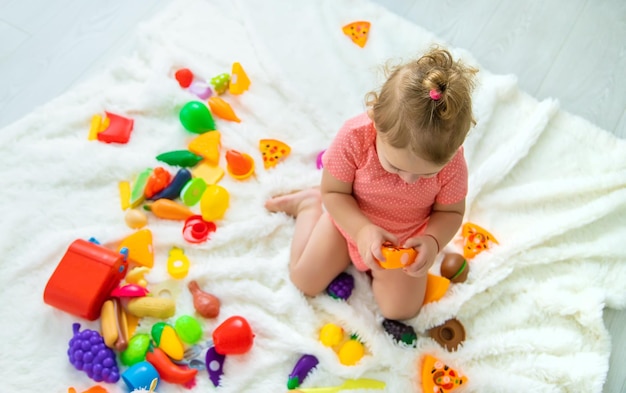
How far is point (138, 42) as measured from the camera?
1.35 metres

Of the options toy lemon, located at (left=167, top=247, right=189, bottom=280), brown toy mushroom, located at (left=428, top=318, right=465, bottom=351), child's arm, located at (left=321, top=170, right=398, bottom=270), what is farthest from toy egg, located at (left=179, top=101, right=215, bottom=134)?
brown toy mushroom, located at (left=428, top=318, right=465, bottom=351)

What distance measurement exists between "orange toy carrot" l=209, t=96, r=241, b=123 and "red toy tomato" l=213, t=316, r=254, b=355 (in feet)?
1.51

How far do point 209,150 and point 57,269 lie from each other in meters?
0.37

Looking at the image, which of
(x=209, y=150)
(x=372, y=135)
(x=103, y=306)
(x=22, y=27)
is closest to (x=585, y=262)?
(x=372, y=135)

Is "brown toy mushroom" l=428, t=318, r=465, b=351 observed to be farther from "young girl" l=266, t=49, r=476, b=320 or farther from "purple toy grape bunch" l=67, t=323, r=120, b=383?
"purple toy grape bunch" l=67, t=323, r=120, b=383

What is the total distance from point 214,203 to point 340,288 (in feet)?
0.94

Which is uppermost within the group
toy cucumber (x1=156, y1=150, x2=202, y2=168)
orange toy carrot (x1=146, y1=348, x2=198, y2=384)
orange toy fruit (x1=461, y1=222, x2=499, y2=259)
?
orange toy fruit (x1=461, y1=222, x2=499, y2=259)

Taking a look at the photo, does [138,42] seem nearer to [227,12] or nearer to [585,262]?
[227,12]

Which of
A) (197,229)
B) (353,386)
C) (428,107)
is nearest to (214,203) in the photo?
(197,229)

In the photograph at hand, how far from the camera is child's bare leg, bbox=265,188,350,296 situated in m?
1.01

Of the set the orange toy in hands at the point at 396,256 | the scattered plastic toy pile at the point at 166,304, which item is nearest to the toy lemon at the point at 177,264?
the scattered plastic toy pile at the point at 166,304

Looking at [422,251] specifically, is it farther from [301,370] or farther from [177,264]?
[177,264]

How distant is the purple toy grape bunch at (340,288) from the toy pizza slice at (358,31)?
612 mm

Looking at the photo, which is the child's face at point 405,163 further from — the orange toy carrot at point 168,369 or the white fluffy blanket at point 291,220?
the orange toy carrot at point 168,369
